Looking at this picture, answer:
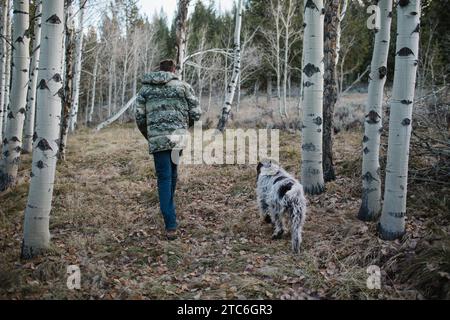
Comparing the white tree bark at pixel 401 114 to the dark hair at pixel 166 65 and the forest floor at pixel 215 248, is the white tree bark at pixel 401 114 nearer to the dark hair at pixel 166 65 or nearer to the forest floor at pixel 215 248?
the forest floor at pixel 215 248

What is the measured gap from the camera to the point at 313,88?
6.17 meters

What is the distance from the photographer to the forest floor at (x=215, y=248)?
3.68 metres

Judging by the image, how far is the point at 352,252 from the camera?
4398mm

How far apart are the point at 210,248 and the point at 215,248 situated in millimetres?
70

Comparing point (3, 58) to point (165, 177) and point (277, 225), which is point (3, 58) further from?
point (277, 225)

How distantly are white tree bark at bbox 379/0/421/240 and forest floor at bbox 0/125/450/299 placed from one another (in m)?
0.34

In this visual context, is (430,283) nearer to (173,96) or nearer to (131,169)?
(173,96)

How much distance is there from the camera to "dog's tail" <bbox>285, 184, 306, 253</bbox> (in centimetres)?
459

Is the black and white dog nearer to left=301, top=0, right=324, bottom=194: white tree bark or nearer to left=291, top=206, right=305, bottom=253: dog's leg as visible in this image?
left=291, top=206, right=305, bottom=253: dog's leg

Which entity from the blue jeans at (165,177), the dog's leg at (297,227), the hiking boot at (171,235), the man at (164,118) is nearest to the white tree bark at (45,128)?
the man at (164,118)

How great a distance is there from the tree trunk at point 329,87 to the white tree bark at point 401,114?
8.93 ft

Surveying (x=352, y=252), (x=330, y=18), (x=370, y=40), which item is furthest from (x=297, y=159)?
(x=370, y=40)

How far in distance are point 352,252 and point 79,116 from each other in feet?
127

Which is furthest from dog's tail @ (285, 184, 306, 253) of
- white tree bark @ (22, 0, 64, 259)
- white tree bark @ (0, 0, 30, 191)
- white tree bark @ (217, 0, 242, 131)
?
white tree bark @ (217, 0, 242, 131)
